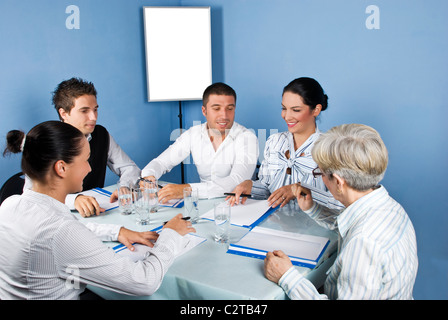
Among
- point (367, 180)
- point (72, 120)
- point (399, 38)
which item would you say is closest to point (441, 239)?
point (399, 38)

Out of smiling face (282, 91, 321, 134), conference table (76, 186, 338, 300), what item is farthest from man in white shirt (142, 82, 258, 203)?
conference table (76, 186, 338, 300)

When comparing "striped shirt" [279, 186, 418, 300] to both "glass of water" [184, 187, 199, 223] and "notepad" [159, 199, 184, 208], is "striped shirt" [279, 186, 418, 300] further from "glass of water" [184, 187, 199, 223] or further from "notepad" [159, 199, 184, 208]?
"notepad" [159, 199, 184, 208]

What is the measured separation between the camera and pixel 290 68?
3070 mm

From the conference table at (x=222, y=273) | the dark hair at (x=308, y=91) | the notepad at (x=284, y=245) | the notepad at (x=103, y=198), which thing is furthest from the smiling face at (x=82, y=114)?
the notepad at (x=284, y=245)

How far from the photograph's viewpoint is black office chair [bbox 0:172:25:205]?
6.22 feet

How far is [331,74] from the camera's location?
2.82 metres

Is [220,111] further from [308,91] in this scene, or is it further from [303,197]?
[303,197]

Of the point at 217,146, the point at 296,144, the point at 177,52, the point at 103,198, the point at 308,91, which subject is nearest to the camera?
the point at 103,198

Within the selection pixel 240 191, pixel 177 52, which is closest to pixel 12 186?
pixel 240 191

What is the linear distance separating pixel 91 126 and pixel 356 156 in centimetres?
183

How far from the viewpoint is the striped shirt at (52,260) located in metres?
1.04

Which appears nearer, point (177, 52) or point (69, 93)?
point (69, 93)

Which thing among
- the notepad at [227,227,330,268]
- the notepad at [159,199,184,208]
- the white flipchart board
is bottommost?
the notepad at [227,227,330,268]

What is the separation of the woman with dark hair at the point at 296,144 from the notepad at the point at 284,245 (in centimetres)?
60
